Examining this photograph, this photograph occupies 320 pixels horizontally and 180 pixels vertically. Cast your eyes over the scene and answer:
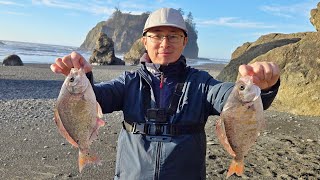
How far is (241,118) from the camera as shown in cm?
290

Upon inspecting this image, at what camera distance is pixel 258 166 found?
23.3ft

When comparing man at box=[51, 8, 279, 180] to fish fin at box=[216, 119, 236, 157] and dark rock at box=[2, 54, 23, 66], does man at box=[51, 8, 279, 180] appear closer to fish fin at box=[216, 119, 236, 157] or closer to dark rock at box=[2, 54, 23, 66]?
fish fin at box=[216, 119, 236, 157]

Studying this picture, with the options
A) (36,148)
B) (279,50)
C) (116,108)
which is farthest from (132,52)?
(116,108)

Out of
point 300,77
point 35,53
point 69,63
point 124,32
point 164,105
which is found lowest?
point 35,53

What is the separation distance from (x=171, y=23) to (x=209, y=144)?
17.3ft

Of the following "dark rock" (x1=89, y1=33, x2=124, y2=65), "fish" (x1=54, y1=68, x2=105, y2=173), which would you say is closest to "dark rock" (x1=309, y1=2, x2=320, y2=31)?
"fish" (x1=54, y1=68, x2=105, y2=173)

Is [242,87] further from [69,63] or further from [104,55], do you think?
[104,55]

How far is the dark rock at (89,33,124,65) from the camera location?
4703cm

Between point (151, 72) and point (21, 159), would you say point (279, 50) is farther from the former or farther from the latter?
point (151, 72)

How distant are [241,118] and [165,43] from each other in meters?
1.09

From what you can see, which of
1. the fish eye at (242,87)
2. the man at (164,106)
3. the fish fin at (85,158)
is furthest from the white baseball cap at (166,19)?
the fish fin at (85,158)

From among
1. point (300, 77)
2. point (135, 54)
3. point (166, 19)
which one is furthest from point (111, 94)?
point (135, 54)

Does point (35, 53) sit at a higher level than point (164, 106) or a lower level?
lower

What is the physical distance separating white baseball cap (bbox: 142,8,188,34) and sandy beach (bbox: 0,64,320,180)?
12.3 feet
